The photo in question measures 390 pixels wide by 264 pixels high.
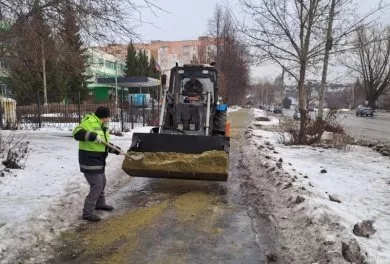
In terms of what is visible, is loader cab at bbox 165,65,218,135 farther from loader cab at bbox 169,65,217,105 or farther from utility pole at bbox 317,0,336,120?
utility pole at bbox 317,0,336,120

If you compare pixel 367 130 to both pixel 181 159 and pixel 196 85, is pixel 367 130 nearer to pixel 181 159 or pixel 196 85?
pixel 196 85

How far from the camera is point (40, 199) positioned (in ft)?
23.8

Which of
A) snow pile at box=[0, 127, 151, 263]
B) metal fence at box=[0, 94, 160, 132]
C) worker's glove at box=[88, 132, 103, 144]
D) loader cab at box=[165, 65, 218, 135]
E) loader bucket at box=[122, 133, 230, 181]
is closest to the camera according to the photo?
snow pile at box=[0, 127, 151, 263]

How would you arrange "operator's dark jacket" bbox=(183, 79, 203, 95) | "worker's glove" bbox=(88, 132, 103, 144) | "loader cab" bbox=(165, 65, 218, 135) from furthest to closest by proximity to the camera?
"operator's dark jacket" bbox=(183, 79, 203, 95) → "loader cab" bbox=(165, 65, 218, 135) → "worker's glove" bbox=(88, 132, 103, 144)

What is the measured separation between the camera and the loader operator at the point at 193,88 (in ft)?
37.7

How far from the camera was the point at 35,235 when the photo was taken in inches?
220

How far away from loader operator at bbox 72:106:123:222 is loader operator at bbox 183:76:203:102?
16.1 ft

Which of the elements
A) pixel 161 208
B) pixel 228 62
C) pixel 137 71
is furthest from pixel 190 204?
pixel 137 71

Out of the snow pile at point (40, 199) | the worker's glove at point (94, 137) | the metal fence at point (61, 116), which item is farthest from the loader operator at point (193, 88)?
the metal fence at point (61, 116)

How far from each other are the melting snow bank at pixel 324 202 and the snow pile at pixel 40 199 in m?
2.94

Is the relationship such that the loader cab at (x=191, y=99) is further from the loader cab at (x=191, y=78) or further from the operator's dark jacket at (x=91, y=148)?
the operator's dark jacket at (x=91, y=148)

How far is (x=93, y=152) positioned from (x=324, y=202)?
362 centimetres

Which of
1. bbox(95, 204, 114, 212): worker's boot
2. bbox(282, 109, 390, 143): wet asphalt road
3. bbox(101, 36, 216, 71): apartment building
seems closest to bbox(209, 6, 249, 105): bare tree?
bbox(101, 36, 216, 71): apartment building

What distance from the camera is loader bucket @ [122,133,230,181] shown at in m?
8.20
